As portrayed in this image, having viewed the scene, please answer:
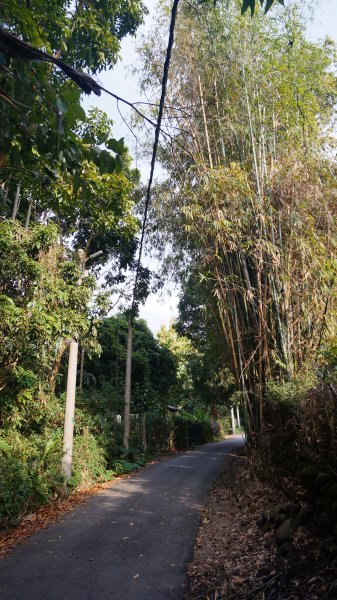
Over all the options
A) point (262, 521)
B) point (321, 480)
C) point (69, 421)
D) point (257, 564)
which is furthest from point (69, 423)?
point (321, 480)

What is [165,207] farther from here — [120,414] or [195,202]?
[120,414]

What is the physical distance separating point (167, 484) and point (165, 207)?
540 cm

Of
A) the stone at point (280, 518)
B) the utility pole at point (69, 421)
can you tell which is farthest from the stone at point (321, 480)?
the utility pole at point (69, 421)

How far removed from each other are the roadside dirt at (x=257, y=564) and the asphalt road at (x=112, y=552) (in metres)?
0.20

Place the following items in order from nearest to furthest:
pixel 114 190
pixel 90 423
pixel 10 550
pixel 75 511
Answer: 1. pixel 10 550
2. pixel 75 511
3. pixel 114 190
4. pixel 90 423

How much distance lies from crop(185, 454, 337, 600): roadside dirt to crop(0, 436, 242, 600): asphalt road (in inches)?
7.9

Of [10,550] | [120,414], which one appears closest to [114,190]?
[10,550]

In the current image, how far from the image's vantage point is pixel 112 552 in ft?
14.2

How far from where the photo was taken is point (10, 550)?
4.52 metres

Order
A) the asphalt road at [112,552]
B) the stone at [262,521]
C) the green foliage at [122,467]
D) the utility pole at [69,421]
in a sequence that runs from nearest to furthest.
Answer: the asphalt road at [112,552] → the stone at [262,521] → the utility pole at [69,421] → the green foliage at [122,467]

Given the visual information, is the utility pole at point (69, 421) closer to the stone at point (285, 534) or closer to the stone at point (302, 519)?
the stone at point (285, 534)

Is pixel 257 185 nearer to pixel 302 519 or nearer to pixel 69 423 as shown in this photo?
pixel 302 519

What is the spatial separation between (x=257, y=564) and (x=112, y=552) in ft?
5.10

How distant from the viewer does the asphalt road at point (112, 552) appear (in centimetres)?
342
